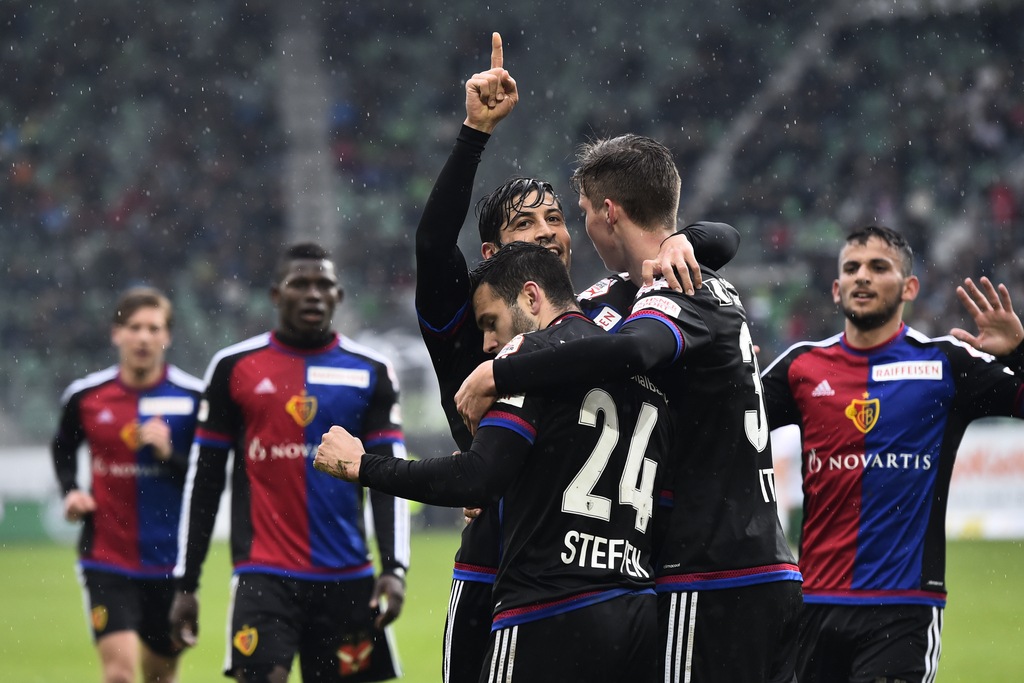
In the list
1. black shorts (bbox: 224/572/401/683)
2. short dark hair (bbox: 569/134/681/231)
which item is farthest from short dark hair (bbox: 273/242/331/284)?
short dark hair (bbox: 569/134/681/231)

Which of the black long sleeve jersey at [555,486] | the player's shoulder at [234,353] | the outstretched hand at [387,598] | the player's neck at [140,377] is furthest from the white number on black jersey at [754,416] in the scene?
the player's neck at [140,377]

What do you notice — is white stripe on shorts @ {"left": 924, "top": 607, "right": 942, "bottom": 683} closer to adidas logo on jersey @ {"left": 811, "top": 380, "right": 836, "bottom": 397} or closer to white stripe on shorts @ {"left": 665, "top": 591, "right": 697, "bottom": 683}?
adidas logo on jersey @ {"left": 811, "top": 380, "right": 836, "bottom": 397}

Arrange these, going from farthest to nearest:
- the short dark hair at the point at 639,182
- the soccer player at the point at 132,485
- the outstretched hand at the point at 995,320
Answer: the soccer player at the point at 132,485 → the outstretched hand at the point at 995,320 → the short dark hair at the point at 639,182

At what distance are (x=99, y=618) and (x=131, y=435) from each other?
3.44 ft

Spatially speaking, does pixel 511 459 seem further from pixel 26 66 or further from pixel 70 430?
pixel 26 66

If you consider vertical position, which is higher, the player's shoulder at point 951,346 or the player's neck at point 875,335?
the player's neck at point 875,335

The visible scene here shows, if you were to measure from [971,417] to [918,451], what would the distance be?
0.87ft

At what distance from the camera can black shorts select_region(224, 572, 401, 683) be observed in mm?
4980

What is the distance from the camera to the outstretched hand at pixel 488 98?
3.30 metres

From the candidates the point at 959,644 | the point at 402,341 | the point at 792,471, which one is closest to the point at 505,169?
the point at 402,341

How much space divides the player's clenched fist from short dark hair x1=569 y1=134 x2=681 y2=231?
105 cm

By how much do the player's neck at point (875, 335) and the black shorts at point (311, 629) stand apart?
8.16ft

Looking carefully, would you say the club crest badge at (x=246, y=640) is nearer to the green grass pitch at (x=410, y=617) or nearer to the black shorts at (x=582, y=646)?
the black shorts at (x=582, y=646)

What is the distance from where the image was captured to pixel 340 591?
5.36 metres
